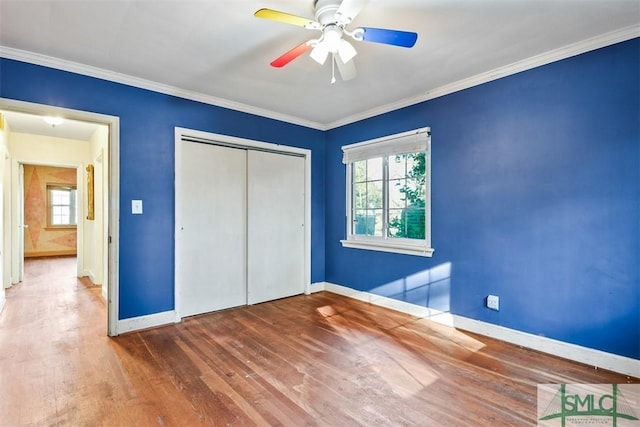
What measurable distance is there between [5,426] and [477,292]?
11.4 feet

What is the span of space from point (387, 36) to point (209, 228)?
8.90ft

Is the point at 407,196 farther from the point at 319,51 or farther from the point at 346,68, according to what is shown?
the point at 319,51

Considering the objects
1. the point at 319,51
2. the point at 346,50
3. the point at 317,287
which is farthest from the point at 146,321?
the point at 346,50

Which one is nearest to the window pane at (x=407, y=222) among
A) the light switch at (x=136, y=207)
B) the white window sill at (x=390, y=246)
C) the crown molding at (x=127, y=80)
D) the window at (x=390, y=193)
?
the window at (x=390, y=193)

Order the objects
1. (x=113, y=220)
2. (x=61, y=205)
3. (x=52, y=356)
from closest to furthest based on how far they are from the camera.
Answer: (x=52, y=356)
(x=113, y=220)
(x=61, y=205)

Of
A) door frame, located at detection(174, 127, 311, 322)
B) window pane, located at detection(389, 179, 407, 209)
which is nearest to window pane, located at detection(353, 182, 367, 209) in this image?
window pane, located at detection(389, 179, 407, 209)

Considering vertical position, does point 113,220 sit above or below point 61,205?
below

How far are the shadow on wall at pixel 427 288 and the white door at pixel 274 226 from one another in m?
1.39

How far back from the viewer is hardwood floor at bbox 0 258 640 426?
1818 mm

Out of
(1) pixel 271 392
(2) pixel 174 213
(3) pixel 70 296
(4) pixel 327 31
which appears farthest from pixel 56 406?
(3) pixel 70 296

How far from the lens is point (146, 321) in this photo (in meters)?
3.15

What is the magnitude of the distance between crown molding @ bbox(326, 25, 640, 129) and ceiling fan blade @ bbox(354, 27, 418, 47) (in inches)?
57.6

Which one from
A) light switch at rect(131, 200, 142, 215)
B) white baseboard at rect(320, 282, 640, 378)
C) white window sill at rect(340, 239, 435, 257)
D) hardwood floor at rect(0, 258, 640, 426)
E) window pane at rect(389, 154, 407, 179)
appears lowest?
hardwood floor at rect(0, 258, 640, 426)

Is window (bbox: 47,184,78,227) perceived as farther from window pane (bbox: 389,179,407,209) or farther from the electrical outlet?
the electrical outlet
